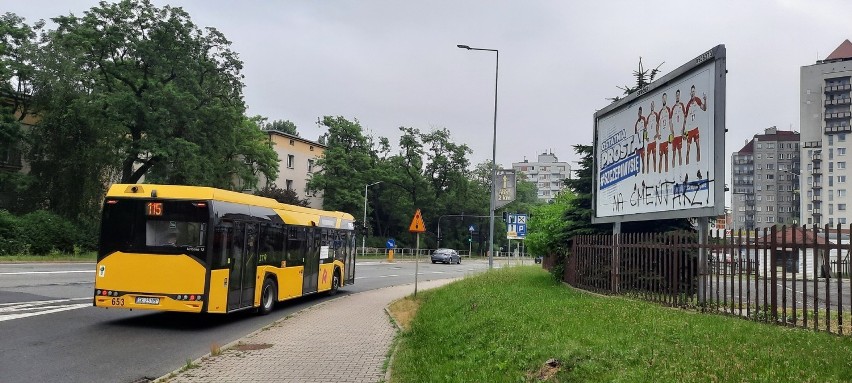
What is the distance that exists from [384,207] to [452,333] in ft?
228

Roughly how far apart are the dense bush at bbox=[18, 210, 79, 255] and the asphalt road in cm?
2081

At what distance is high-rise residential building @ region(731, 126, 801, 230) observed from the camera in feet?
427

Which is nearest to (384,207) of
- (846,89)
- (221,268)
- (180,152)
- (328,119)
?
(328,119)

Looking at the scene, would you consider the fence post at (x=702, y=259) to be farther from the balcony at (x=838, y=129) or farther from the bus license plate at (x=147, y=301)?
the balcony at (x=838, y=129)

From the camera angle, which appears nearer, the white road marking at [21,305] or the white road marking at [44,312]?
the white road marking at [44,312]

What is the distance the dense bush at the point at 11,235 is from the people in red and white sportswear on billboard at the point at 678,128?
→ 34.4m

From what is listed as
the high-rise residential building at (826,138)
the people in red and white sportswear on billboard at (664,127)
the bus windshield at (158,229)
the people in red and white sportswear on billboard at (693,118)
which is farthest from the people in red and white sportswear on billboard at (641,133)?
the high-rise residential building at (826,138)

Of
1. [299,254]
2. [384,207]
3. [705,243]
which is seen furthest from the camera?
[384,207]

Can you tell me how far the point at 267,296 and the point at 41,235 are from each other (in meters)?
27.1

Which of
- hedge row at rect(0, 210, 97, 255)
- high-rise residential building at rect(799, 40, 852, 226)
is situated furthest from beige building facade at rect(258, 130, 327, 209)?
high-rise residential building at rect(799, 40, 852, 226)

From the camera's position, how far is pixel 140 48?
134 feet

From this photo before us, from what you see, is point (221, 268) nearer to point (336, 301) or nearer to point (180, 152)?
point (336, 301)

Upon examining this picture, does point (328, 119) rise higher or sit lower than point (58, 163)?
higher

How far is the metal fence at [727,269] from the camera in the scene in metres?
8.48
